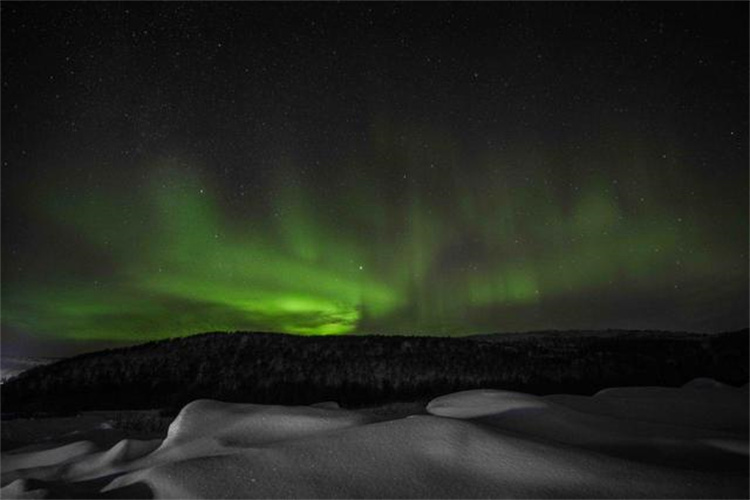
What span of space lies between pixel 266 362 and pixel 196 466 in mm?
18580

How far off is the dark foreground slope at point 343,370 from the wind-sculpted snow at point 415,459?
10.9 metres

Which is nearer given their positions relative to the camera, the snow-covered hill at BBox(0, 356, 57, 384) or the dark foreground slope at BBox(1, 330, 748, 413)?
the dark foreground slope at BBox(1, 330, 748, 413)

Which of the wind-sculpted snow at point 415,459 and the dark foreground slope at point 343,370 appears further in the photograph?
the dark foreground slope at point 343,370

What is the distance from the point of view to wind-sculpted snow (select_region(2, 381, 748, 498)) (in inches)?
82.5

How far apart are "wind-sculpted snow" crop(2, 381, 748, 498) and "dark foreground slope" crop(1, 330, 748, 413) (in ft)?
35.9

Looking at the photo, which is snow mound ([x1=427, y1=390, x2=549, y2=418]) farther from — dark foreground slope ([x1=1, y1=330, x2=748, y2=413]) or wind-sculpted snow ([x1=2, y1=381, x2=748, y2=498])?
dark foreground slope ([x1=1, y1=330, x2=748, y2=413])

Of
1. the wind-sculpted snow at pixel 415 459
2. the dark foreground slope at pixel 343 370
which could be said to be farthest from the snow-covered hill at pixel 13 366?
the wind-sculpted snow at pixel 415 459

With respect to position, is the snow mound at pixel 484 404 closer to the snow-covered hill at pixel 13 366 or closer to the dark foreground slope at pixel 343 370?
the dark foreground slope at pixel 343 370

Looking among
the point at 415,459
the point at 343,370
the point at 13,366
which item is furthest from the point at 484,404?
the point at 13,366

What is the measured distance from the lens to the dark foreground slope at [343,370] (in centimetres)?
1591

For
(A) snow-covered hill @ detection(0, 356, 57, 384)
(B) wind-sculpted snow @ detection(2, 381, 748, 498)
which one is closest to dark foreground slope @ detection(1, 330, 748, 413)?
(A) snow-covered hill @ detection(0, 356, 57, 384)

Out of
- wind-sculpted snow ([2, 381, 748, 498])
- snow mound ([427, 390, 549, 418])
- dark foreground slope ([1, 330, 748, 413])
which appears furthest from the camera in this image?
dark foreground slope ([1, 330, 748, 413])

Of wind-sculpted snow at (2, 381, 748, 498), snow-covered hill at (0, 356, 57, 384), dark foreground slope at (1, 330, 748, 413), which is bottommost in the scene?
snow-covered hill at (0, 356, 57, 384)

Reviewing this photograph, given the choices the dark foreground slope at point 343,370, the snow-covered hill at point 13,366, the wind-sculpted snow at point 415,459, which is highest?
the wind-sculpted snow at point 415,459
